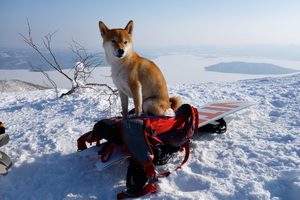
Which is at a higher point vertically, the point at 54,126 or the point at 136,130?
the point at 136,130

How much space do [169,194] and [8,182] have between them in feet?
5.86

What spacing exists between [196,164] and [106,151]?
3.70 ft

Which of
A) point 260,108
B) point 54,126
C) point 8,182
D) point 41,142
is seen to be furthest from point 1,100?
point 260,108

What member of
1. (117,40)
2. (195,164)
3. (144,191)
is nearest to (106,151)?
(144,191)

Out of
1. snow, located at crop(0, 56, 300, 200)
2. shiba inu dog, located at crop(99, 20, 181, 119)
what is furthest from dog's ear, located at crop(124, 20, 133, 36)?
snow, located at crop(0, 56, 300, 200)

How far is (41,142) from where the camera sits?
3135 mm

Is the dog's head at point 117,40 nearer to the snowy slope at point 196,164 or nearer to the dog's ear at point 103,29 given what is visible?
the dog's ear at point 103,29

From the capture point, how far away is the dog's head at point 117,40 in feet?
7.22

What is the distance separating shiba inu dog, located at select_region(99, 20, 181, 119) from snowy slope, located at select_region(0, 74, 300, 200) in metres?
0.80

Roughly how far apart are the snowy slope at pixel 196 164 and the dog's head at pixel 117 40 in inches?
55.3

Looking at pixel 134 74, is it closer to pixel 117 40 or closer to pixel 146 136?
pixel 117 40

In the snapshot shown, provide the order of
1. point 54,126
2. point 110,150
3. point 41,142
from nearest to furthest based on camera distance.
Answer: point 110,150 < point 41,142 < point 54,126

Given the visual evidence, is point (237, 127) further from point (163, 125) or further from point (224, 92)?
point (224, 92)

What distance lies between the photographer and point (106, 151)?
2.33 m
